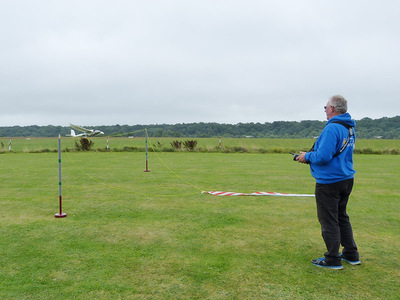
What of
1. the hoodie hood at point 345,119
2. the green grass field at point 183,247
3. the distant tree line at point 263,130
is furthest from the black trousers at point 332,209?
the distant tree line at point 263,130

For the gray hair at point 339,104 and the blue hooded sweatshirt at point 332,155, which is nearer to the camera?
the blue hooded sweatshirt at point 332,155

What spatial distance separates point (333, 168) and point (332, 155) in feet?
0.60

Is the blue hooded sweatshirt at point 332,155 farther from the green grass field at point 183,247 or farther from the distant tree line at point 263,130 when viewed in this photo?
the distant tree line at point 263,130

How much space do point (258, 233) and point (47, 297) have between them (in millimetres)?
3225

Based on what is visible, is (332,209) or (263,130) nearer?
(332,209)

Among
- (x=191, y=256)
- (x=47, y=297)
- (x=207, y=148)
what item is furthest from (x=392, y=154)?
(x=47, y=297)

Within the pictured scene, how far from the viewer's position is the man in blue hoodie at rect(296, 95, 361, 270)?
12.5 feet

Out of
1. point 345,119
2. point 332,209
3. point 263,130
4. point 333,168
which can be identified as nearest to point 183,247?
point 332,209

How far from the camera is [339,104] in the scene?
390 cm

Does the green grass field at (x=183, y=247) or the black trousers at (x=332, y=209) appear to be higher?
the black trousers at (x=332, y=209)

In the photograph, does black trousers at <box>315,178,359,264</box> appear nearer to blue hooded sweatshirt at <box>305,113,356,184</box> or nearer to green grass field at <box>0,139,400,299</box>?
blue hooded sweatshirt at <box>305,113,356,184</box>

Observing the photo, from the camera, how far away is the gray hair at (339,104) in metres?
3.88

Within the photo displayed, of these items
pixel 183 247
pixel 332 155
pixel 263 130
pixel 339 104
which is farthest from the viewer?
pixel 263 130

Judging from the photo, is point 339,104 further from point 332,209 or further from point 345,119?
point 332,209
